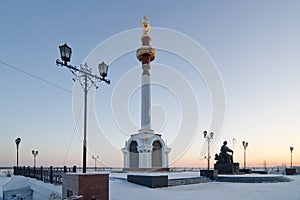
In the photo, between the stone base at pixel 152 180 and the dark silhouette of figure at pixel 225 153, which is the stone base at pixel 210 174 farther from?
the stone base at pixel 152 180

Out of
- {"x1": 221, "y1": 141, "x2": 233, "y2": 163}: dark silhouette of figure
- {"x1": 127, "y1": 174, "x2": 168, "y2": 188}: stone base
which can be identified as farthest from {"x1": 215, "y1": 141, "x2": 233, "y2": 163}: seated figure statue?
{"x1": 127, "y1": 174, "x2": 168, "y2": 188}: stone base

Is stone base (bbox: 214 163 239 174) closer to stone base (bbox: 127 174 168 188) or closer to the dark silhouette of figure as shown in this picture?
the dark silhouette of figure

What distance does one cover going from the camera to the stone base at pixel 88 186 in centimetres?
950

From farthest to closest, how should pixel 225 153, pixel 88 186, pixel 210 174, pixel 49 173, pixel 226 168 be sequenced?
pixel 225 153 < pixel 226 168 < pixel 210 174 < pixel 49 173 < pixel 88 186

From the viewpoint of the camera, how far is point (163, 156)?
35906 millimetres

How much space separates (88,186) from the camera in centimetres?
969

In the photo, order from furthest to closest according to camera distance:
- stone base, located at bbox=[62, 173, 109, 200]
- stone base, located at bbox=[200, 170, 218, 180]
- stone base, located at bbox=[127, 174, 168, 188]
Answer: stone base, located at bbox=[200, 170, 218, 180], stone base, located at bbox=[127, 174, 168, 188], stone base, located at bbox=[62, 173, 109, 200]

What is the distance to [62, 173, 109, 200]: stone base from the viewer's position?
31.2 feet

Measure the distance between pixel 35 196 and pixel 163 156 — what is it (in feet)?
66.7

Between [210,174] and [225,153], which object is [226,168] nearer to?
[225,153]

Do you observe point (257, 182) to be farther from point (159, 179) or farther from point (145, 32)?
point (145, 32)

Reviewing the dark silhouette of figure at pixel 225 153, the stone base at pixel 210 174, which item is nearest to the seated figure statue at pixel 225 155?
the dark silhouette of figure at pixel 225 153

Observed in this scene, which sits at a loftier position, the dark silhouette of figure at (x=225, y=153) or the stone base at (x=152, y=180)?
the dark silhouette of figure at (x=225, y=153)

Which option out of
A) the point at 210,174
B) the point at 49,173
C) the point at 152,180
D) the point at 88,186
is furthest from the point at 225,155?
the point at 88,186
